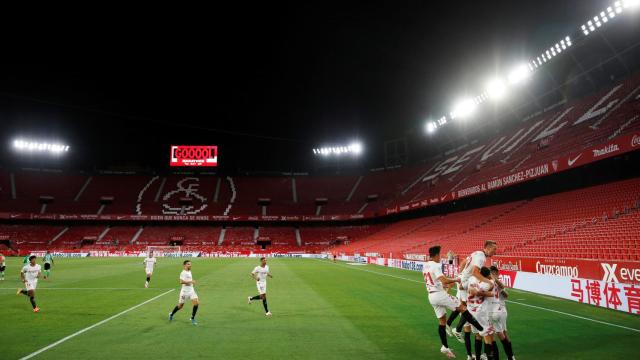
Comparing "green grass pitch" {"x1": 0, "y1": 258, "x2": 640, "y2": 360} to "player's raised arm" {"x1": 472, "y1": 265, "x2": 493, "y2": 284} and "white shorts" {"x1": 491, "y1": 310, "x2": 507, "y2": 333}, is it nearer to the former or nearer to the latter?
"white shorts" {"x1": 491, "y1": 310, "x2": 507, "y2": 333}

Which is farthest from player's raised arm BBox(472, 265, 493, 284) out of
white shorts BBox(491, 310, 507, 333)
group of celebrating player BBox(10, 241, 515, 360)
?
white shorts BBox(491, 310, 507, 333)

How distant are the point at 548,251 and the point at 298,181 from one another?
62411mm

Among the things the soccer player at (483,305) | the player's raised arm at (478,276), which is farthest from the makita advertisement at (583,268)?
the player's raised arm at (478,276)

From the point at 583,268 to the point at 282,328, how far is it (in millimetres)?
12638

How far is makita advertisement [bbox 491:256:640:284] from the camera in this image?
A: 13836 millimetres

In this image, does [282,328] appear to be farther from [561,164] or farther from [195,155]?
[195,155]

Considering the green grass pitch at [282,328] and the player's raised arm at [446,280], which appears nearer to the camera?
the player's raised arm at [446,280]

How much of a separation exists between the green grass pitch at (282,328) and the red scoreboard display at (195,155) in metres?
53.4

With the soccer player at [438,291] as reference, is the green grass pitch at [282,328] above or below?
below

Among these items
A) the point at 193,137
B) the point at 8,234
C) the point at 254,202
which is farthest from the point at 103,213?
the point at 254,202

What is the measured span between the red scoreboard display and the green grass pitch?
175 feet

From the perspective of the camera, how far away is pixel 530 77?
134 feet

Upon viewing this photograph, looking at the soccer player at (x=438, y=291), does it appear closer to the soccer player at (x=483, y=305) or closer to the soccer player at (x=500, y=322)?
the soccer player at (x=483, y=305)

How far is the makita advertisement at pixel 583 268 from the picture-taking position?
13836 mm
